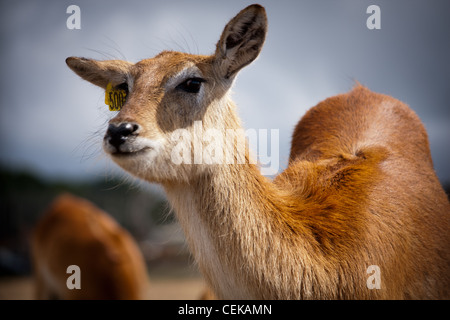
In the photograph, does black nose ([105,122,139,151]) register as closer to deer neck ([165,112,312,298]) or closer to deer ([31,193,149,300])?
deer neck ([165,112,312,298])

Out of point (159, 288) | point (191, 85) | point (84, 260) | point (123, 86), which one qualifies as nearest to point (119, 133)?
point (191, 85)

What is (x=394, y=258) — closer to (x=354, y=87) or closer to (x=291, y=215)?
(x=291, y=215)

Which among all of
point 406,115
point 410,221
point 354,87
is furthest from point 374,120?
point 410,221

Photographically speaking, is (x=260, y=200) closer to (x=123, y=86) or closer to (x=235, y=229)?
(x=235, y=229)

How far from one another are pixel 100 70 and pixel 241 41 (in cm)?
159

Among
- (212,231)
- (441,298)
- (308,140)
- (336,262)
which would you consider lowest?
(441,298)

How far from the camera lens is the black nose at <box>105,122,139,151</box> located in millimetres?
3641

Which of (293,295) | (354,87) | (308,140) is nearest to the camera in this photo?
(293,295)

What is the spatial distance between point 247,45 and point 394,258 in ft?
7.82

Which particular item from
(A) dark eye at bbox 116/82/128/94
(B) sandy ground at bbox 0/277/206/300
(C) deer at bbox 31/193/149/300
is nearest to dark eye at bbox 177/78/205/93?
(A) dark eye at bbox 116/82/128/94

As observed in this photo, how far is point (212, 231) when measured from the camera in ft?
12.7

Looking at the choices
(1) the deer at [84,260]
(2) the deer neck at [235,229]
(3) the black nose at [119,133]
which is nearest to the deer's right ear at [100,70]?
(3) the black nose at [119,133]

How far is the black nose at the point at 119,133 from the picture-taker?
364 cm

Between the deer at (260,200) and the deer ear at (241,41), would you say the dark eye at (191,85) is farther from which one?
the deer ear at (241,41)
